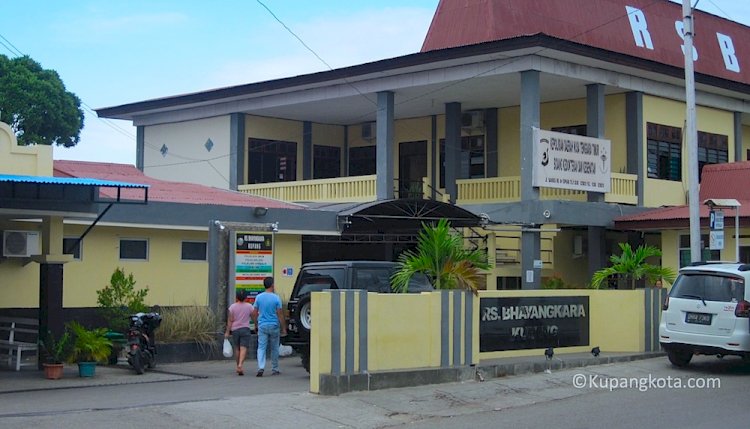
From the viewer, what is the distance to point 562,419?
1296 centimetres

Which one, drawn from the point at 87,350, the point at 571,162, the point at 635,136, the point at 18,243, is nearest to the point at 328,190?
the point at 571,162

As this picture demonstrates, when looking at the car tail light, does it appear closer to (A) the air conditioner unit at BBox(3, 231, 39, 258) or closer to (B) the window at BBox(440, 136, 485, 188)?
(A) the air conditioner unit at BBox(3, 231, 39, 258)

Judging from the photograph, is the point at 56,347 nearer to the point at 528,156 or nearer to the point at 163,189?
the point at 163,189

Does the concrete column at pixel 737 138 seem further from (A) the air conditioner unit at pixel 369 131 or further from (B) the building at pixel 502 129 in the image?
(A) the air conditioner unit at pixel 369 131

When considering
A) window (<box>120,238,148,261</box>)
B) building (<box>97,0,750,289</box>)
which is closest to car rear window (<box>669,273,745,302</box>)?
building (<box>97,0,750,289</box>)

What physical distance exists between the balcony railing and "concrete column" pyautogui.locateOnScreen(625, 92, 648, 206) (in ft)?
0.95

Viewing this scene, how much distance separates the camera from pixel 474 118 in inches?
1388

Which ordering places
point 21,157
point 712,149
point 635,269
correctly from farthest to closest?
point 712,149 → point 635,269 → point 21,157

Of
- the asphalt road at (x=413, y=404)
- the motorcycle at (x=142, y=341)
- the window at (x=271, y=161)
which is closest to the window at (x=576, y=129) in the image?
the window at (x=271, y=161)

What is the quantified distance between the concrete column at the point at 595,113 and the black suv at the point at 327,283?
1428 cm

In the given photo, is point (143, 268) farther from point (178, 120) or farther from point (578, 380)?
point (178, 120)

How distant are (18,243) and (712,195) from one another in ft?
74.6

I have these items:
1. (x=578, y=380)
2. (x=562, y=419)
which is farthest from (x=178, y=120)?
(x=562, y=419)

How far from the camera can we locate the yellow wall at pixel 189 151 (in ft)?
123
